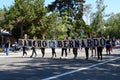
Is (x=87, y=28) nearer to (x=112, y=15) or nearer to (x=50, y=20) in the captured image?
(x=112, y=15)

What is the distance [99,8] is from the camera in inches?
3541

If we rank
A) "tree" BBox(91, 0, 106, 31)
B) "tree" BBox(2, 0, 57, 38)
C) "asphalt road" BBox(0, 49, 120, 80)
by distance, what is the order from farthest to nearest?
"tree" BBox(91, 0, 106, 31)
"tree" BBox(2, 0, 57, 38)
"asphalt road" BBox(0, 49, 120, 80)

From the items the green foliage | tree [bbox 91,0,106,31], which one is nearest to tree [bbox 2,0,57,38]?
tree [bbox 91,0,106,31]

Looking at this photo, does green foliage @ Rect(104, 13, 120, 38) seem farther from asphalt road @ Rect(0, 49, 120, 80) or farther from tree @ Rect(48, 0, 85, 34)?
asphalt road @ Rect(0, 49, 120, 80)

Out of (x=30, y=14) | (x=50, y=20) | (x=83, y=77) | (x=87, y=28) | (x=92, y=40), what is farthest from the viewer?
(x=87, y=28)

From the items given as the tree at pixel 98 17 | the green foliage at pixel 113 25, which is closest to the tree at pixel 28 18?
the tree at pixel 98 17

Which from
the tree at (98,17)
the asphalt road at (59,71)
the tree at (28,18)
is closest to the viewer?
the asphalt road at (59,71)

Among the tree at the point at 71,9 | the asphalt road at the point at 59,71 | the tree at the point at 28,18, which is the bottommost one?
the asphalt road at the point at 59,71

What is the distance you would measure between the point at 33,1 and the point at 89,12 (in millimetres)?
33396

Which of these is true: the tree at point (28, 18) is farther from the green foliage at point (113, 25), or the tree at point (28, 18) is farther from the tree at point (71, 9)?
the green foliage at point (113, 25)

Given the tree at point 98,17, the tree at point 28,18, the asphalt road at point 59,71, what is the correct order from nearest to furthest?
the asphalt road at point 59,71 → the tree at point 28,18 → the tree at point 98,17

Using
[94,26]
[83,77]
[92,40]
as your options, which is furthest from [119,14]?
[83,77]

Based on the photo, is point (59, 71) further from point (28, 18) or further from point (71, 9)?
point (71, 9)

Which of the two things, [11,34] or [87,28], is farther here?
[87,28]
